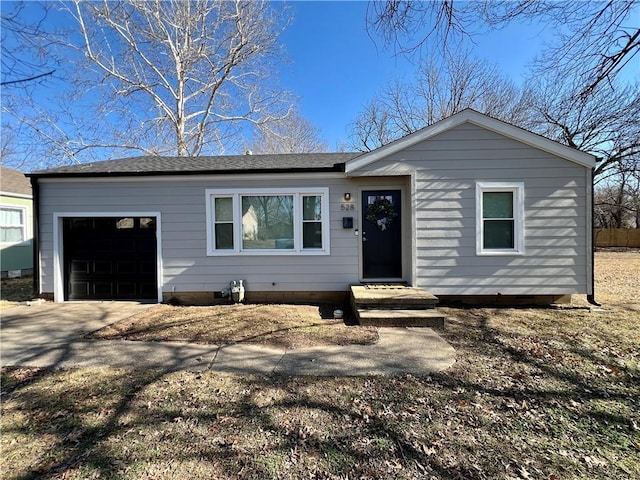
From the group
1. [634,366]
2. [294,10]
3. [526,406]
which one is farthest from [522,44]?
[294,10]

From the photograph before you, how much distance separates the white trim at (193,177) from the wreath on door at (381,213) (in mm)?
1004

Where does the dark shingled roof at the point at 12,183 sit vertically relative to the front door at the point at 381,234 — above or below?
above

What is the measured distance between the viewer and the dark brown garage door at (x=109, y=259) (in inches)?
287

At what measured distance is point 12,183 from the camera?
12.1 m

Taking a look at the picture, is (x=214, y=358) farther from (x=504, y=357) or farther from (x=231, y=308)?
(x=504, y=357)

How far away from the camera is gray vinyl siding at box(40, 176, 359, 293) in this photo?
687cm

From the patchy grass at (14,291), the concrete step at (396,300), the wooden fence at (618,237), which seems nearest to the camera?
the concrete step at (396,300)

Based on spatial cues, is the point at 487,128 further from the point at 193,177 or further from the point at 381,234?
the point at 193,177

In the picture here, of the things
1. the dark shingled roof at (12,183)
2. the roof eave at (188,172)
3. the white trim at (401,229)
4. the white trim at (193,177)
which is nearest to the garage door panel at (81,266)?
the white trim at (193,177)

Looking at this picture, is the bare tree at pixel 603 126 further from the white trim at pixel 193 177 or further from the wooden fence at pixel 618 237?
the white trim at pixel 193 177

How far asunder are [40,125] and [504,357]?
19.7 m

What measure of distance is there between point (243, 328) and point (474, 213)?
519 cm

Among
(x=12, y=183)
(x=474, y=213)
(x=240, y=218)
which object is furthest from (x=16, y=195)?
(x=474, y=213)

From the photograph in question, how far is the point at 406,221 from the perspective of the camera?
22.5 ft
